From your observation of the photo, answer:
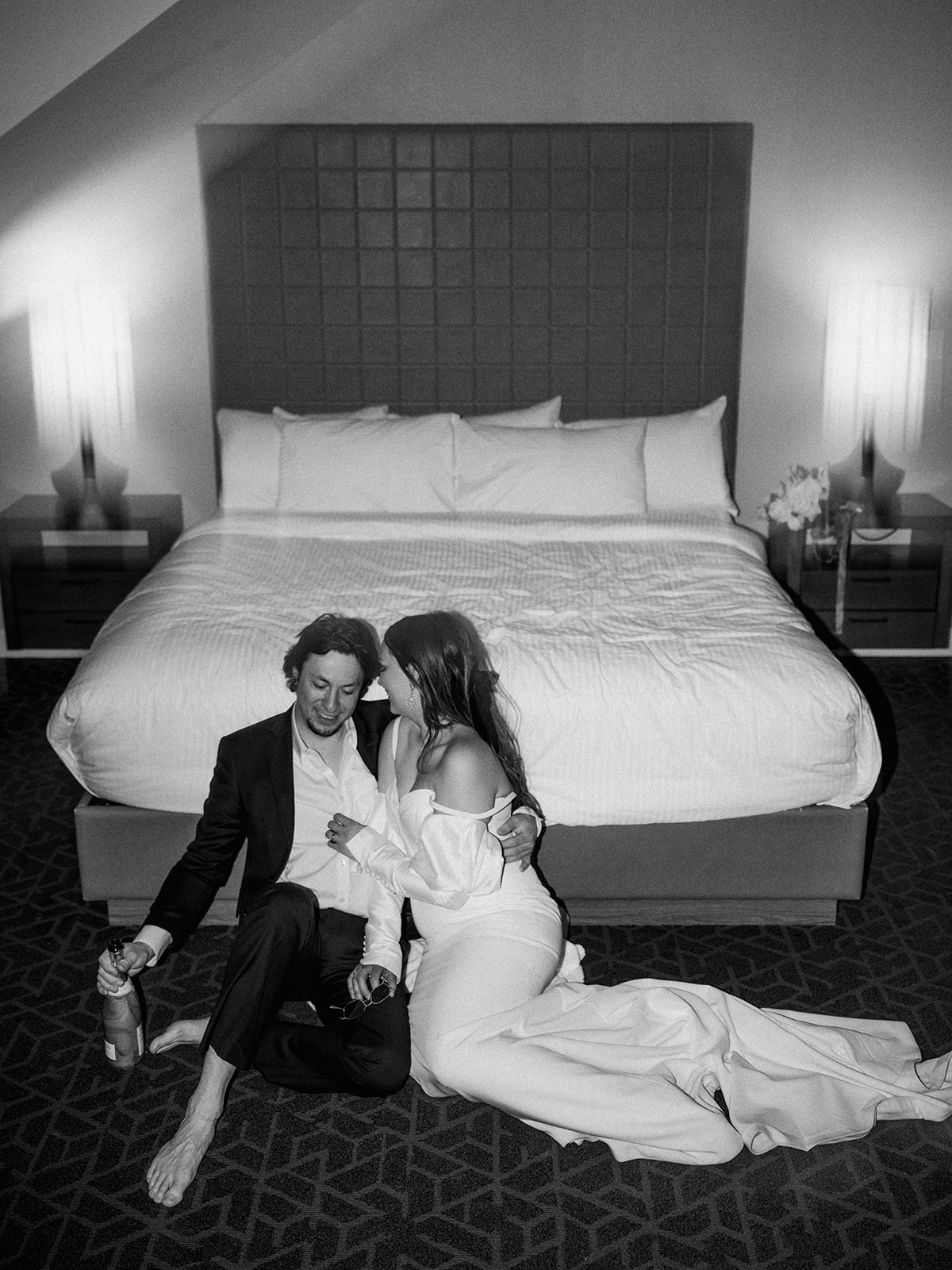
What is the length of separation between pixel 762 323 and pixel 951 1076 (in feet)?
11.1

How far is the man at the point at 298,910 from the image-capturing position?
7.73 ft

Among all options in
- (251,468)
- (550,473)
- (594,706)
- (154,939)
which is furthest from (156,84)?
(154,939)

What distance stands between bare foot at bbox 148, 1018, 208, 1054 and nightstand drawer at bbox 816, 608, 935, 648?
3037 millimetres

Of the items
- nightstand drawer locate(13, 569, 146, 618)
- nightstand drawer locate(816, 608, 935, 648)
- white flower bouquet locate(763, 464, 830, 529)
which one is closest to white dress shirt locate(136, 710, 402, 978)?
nightstand drawer locate(13, 569, 146, 618)

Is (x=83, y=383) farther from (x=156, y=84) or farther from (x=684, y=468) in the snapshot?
(x=684, y=468)

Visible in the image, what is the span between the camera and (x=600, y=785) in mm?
2943

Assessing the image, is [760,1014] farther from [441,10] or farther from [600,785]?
[441,10]

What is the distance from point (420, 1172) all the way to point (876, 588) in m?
3.23

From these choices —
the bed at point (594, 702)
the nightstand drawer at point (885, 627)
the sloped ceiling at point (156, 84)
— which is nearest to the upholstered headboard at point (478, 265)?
the sloped ceiling at point (156, 84)

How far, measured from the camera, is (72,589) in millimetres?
4824

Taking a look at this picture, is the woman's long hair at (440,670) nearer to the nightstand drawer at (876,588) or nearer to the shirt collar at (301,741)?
the shirt collar at (301,741)

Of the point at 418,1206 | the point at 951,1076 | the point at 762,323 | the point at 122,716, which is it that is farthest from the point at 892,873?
the point at 762,323

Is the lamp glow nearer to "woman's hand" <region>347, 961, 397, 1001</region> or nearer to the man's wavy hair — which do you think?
the man's wavy hair

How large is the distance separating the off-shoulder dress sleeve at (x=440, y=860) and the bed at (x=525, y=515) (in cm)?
56
